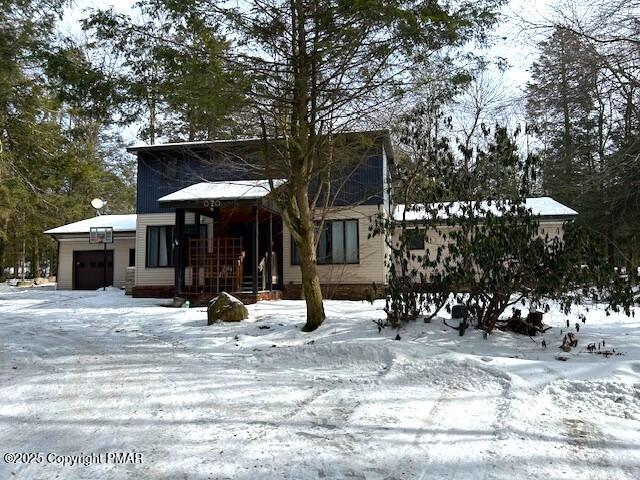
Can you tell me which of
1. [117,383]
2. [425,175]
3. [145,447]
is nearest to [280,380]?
[117,383]

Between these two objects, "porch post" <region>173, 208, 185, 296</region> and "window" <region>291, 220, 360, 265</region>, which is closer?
"porch post" <region>173, 208, 185, 296</region>

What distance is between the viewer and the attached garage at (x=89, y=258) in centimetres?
2145

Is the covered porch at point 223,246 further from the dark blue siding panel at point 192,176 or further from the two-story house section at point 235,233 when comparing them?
the dark blue siding panel at point 192,176

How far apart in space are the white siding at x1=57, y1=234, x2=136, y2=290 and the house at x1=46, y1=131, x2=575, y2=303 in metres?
3.74

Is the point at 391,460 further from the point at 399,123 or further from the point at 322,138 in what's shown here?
the point at 399,123

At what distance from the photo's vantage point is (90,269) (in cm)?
2212

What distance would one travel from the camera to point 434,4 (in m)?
7.76

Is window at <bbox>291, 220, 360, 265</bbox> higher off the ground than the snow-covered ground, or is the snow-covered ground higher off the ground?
window at <bbox>291, 220, 360, 265</bbox>

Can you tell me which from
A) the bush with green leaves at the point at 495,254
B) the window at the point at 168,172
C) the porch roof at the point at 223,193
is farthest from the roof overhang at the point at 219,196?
the bush with green leaves at the point at 495,254

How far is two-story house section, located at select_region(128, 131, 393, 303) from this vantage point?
14.7 metres

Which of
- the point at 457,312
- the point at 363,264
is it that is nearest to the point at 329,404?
the point at 457,312

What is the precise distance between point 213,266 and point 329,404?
10.7 meters

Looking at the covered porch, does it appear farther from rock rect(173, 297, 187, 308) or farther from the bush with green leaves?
the bush with green leaves

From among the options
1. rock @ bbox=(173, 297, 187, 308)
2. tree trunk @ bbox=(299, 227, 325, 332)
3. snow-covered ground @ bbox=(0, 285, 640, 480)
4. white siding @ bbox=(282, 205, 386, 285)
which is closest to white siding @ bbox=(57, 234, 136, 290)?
rock @ bbox=(173, 297, 187, 308)
